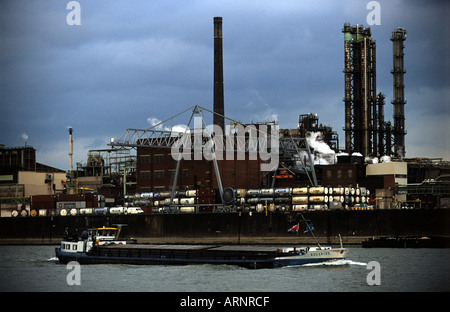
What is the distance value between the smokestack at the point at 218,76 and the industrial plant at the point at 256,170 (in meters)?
0.18

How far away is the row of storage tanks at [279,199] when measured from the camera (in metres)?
113

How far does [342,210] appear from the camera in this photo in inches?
4072

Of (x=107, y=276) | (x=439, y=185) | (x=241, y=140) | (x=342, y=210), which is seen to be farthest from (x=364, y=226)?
(x=107, y=276)

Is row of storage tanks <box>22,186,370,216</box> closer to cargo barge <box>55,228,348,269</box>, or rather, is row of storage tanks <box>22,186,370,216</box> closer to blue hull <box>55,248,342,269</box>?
cargo barge <box>55,228,348,269</box>

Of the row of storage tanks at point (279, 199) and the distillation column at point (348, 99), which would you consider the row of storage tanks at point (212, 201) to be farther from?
the distillation column at point (348, 99)

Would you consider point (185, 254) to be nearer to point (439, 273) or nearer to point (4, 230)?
point (439, 273)

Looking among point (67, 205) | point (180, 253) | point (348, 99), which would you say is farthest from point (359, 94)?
point (180, 253)

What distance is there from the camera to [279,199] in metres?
115

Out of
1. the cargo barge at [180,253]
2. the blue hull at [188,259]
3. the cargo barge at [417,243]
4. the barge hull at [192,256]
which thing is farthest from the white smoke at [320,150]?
the blue hull at [188,259]

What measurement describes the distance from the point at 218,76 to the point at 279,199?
91.6 feet

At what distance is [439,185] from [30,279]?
248 ft

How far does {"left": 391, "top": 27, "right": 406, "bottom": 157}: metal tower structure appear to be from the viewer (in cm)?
15475

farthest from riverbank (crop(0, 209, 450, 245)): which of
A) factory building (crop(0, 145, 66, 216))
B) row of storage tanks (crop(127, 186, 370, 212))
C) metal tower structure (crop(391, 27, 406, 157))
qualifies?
metal tower structure (crop(391, 27, 406, 157))
